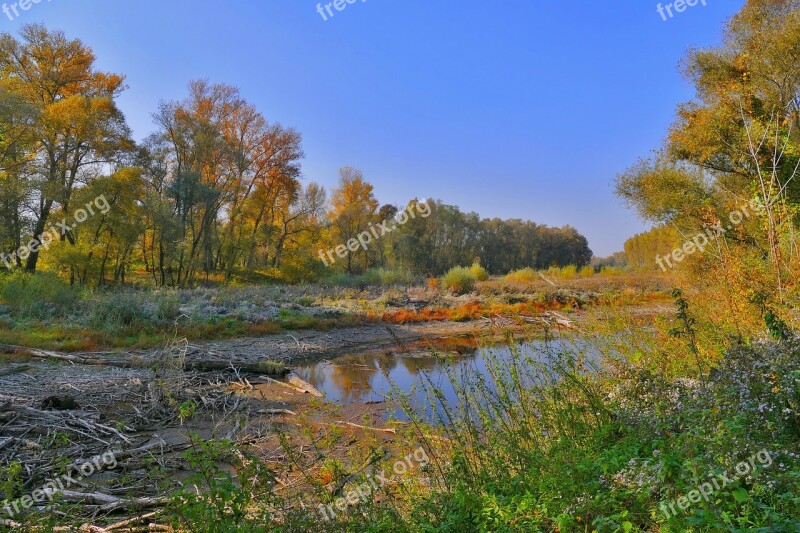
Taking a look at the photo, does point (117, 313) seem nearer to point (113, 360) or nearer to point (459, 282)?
point (113, 360)

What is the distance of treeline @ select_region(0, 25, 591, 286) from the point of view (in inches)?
874

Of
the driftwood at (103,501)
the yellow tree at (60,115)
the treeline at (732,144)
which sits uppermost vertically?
the yellow tree at (60,115)

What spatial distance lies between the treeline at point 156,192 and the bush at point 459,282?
12313 mm

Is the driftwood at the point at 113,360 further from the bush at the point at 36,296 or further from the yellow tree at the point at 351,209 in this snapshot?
the yellow tree at the point at 351,209

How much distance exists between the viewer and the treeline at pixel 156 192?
874 inches

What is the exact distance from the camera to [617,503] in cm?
273

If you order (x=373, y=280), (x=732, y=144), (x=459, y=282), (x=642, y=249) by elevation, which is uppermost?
(x=642, y=249)

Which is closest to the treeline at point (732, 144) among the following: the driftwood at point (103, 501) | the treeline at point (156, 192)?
the driftwood at point (103, 501)

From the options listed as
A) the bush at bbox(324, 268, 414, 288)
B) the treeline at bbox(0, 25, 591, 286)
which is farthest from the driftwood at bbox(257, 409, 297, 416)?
the bush at bbox(324, 268, 414, 288)

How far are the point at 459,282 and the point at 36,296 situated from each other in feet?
77.0

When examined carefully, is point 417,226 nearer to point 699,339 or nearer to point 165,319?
point 165,319

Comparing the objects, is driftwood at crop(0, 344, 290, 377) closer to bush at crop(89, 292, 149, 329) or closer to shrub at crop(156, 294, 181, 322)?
bush at crop(89, 292, 149, 329)

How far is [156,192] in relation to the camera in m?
30.1

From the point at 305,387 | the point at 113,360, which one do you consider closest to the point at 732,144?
the point at 305,387
